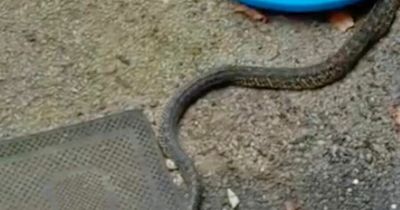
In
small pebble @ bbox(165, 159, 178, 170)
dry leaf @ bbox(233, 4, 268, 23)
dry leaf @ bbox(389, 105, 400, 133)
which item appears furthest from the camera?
dry leaf @ bbox(233, 4, 268, 23)

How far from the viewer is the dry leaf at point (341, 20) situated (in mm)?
3340

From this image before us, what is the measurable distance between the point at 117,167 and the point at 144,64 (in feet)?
1.45

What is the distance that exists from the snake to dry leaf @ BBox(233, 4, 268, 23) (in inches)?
10.2

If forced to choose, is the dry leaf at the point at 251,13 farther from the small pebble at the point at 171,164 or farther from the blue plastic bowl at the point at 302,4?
the small pebble at the point at 171,164

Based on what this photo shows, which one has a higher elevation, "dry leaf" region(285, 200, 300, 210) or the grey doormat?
the grey doormat

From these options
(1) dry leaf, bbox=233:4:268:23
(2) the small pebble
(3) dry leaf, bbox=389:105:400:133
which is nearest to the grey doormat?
(2) the small pebble

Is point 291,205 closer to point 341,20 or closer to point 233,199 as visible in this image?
point 233,199

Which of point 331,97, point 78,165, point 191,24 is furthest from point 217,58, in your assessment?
point 78,165

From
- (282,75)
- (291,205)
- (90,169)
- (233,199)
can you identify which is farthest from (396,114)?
(90,169)

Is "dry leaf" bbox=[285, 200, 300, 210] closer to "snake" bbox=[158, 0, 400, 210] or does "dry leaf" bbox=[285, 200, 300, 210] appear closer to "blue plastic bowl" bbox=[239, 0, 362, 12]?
"snake" bbox=[158, 0, 400, 210]

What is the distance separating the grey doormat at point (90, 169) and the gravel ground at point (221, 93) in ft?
0.20

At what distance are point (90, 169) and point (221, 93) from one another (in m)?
0.51

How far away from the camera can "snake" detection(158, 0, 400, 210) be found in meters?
3.03

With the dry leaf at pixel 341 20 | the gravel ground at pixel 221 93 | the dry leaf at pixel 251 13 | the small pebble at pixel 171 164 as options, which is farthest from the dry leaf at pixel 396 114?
the small pebble at pixel 171 164
